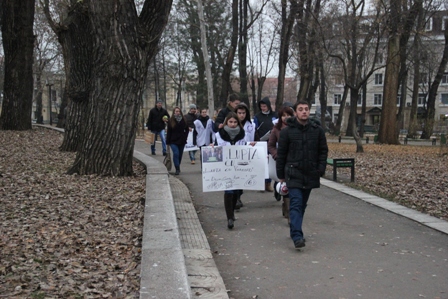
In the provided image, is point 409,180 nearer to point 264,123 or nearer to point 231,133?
point 264,123

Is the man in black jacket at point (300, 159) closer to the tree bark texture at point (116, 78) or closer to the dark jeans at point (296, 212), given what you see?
the dark jeans at point (296, 212)

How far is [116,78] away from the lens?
11.0 metres

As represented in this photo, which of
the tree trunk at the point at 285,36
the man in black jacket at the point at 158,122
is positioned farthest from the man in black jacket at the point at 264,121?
the tree trunk at the point at 285,36

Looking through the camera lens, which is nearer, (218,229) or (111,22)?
(218,229)

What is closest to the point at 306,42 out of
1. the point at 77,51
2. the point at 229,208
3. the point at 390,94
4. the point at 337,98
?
the point at 390,94

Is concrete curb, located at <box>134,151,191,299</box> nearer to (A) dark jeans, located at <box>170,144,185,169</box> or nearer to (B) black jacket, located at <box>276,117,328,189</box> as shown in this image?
(B) black jacket, located at <box>276,117,328,189</box>

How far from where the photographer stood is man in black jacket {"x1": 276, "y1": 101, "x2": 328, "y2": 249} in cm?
659

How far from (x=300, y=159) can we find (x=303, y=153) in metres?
0.08

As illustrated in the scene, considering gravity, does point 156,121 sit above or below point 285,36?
below

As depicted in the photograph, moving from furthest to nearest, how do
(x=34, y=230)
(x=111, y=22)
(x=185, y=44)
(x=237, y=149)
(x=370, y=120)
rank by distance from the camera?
(x=370, y=120) < (x=185, y=44) < (x=111, y=22) < (x=237, y=149) < (x=34, y=230)

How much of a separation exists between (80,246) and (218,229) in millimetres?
2433

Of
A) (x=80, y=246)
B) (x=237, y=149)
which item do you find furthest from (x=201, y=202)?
(x=80, y=246)

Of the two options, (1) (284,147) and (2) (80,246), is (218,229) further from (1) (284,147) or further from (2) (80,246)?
(2) (80,246)

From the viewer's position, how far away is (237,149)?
8.41 m
